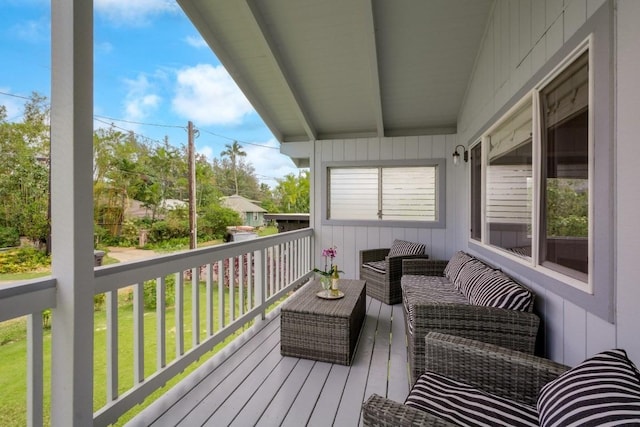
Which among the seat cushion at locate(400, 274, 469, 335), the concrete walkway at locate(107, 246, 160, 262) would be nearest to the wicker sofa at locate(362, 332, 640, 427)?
the seat cushion at locate(400, 274, 469, 335)

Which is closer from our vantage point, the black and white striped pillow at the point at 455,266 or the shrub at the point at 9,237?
the shrub at the point at 9,237

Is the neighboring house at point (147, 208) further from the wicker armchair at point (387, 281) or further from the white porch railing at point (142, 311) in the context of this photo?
the wicker armchair at point (387, 281)

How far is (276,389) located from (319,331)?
1.82 feet

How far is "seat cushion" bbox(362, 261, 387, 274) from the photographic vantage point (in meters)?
4.27

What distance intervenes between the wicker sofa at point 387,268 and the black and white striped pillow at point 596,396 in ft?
9.79

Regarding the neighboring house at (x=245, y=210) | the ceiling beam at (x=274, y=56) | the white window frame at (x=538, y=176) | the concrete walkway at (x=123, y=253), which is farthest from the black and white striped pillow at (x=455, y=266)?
the neighboring house at (x=245, y=210)

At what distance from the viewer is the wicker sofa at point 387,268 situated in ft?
13.5

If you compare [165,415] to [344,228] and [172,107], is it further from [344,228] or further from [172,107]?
[172,107]

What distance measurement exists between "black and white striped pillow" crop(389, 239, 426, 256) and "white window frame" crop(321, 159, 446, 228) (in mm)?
445

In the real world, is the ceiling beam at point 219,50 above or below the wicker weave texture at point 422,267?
above

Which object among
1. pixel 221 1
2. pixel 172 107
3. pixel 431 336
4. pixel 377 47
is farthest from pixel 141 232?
pixel 172 107

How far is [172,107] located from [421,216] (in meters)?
21.2

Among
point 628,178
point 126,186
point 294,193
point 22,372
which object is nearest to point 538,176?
point 628,178

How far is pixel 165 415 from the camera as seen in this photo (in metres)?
1.85
